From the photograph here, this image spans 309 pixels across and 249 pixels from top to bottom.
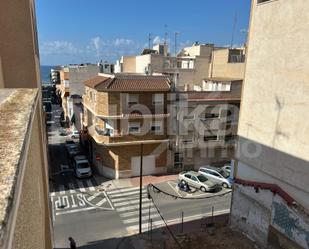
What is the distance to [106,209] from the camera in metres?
19.6

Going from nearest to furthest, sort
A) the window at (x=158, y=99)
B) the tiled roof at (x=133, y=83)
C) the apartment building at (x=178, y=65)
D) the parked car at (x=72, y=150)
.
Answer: the tiled roof at (x=133, y=83) → the window at (x=158, y=99) → the parked car at (x=72, y=150) → the apartment building at (x=178, y=65)

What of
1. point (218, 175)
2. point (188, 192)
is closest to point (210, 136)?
point (218, 175)

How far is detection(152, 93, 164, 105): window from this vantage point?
2425cm

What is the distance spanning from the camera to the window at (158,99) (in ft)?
79.6

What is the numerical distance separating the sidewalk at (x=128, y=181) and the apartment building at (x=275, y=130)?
9.32 metres

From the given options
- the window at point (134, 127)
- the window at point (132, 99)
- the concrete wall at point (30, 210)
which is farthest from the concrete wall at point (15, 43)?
the window at point (134, 127)

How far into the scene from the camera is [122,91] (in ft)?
75.6

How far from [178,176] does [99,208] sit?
8.71 meters

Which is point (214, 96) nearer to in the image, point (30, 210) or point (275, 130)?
point (275, 130)

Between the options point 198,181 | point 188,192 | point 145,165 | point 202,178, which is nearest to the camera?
point 188,192

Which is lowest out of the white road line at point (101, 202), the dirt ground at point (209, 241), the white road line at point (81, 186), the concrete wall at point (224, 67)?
the white road line at point (81, 186)

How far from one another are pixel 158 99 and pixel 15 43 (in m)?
16.8

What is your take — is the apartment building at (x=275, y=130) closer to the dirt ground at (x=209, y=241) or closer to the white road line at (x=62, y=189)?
the dirt ground at (x=209, y=241)

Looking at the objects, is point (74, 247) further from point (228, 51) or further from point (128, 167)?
point (228, 51)
